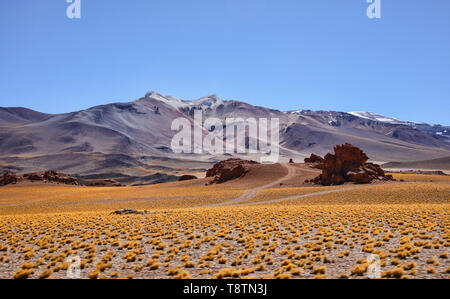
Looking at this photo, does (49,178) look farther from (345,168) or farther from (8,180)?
(345,168)

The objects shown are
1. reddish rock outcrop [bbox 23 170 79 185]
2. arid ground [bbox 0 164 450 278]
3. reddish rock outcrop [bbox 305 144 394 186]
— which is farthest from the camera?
reddish rock outcrop [bbox 23 170 79 185]

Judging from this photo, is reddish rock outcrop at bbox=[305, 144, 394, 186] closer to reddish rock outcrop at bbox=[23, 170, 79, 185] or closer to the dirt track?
the dirt track

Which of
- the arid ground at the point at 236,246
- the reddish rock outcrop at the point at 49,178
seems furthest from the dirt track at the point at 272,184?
the reddish rock outcrop at the point at 49,178

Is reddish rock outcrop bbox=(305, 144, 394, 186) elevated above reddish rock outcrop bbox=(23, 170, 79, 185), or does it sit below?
above

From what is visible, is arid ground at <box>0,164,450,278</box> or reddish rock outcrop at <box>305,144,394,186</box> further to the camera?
Answer: reddish rock outcrop at <box>305,144,394,186</box>

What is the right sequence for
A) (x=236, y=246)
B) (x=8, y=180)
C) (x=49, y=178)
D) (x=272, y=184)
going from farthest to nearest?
(x=49, y=178)
(x=8, y=180)
(x=272, y=184)
(x=236, y=246)

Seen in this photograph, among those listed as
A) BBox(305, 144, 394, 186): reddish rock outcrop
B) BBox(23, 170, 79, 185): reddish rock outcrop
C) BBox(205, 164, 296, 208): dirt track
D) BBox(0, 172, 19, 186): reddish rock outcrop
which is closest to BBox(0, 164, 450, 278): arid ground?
BBox(205, 164, 296, 208): dirt track

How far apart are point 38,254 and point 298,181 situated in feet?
155

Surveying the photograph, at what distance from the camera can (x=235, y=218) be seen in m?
20.3

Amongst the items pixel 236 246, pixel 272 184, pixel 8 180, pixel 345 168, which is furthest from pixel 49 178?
pixel 236 246

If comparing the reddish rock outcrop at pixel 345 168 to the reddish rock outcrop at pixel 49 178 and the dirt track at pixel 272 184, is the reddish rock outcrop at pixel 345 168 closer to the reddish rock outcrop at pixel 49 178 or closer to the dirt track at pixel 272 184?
the dirt track at pixel 272 184

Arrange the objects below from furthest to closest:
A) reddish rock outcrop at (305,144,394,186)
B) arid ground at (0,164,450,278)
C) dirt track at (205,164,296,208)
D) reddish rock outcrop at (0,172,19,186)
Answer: reddish rock outcrop at (0,172,19,186)
reddish rock outcrop at (305,144,394,186)
dirt track at (205,164,296,208)
arid ground at (0,164,450,278)

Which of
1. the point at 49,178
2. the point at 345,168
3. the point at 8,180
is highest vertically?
the point at 345,168
